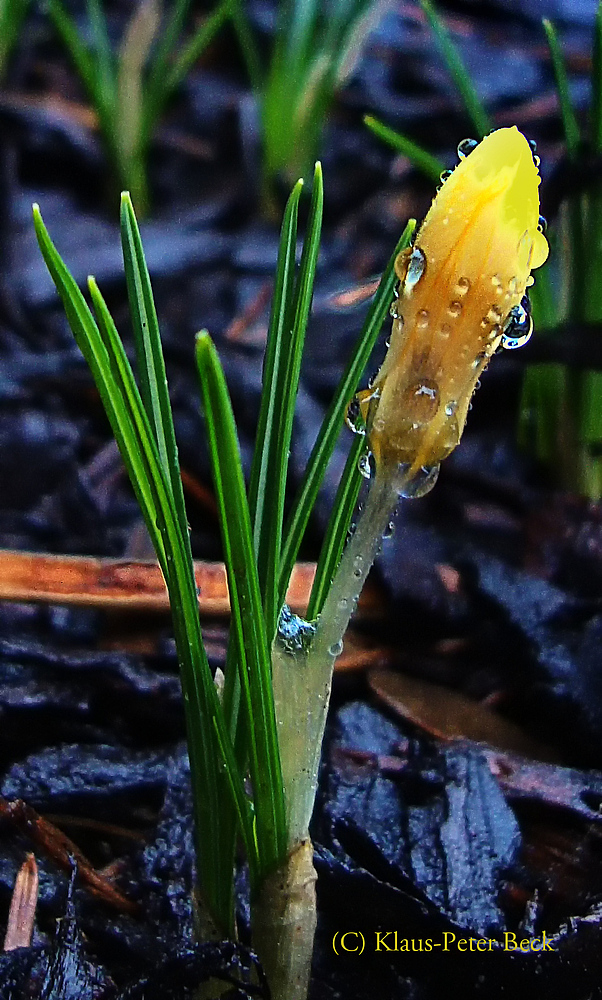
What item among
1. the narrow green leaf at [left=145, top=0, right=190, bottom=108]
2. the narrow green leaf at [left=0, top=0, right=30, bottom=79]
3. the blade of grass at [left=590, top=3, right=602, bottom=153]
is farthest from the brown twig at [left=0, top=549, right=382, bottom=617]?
the narrow green leaf at [left=0, top=0, right=30, bottom=79]

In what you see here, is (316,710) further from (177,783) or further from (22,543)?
(22,543)

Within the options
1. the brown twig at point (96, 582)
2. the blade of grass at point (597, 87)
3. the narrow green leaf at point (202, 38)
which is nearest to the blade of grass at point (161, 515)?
the brown twig at point (96, 582)

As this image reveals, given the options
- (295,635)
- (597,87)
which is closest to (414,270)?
(295,635)

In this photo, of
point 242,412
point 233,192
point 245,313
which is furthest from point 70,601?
point 233,192

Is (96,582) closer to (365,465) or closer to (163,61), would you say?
(365,465)

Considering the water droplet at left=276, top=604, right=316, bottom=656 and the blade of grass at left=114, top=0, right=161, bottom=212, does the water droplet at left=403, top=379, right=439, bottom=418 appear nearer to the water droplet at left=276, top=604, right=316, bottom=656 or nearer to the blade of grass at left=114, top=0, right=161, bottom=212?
the water droplet at left=276, top=604, right=316, bottom=656
